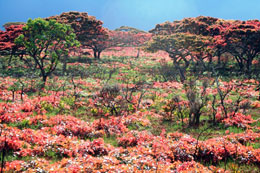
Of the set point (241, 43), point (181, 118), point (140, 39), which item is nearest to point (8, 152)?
point (181, 118)

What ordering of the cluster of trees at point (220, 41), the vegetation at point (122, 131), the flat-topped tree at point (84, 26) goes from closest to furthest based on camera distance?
the vegetation at point (122, 131), the cluster of trees at point (220, 41), the flat-topped tree at point (84, 26)

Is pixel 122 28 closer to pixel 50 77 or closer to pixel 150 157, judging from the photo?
pixel 50 77

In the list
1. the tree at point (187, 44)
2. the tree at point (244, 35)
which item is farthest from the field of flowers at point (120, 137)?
the tree at point (244, 35)

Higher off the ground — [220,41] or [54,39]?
[220,41]

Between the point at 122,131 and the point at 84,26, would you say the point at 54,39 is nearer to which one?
the point at 122,131

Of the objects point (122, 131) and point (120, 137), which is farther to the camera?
point (122, 131)

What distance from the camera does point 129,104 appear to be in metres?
14.3

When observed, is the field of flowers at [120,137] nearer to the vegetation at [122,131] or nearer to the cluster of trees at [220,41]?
the vegetation at [122,131]

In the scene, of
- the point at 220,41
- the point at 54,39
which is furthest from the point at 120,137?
the point at 220,41

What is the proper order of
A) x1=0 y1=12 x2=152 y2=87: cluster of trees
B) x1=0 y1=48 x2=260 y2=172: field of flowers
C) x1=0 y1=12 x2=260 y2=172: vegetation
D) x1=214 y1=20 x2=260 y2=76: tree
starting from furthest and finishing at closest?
x1=214 y1=20 x2=260 y2=76: tree → x1=0 y1=12 x2=152 y2=87: cluster of trees → x1=0 y1=12 x2=260 y2=172: vegetation → x1=0 y1=48 x2=260 y2=172: field of flowers

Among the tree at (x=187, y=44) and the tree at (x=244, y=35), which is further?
the tree at (x=187, y=44)

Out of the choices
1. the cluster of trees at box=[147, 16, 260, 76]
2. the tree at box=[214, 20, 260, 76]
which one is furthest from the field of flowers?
the tree at box=[214, 20, 260, 76]

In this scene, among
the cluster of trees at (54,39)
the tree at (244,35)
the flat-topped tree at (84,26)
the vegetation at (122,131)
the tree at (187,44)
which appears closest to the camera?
the vegetation at (122,131)

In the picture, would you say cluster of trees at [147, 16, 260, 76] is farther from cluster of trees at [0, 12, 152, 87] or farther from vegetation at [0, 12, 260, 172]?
cluster of trees at [0, 12, 152, 87]
